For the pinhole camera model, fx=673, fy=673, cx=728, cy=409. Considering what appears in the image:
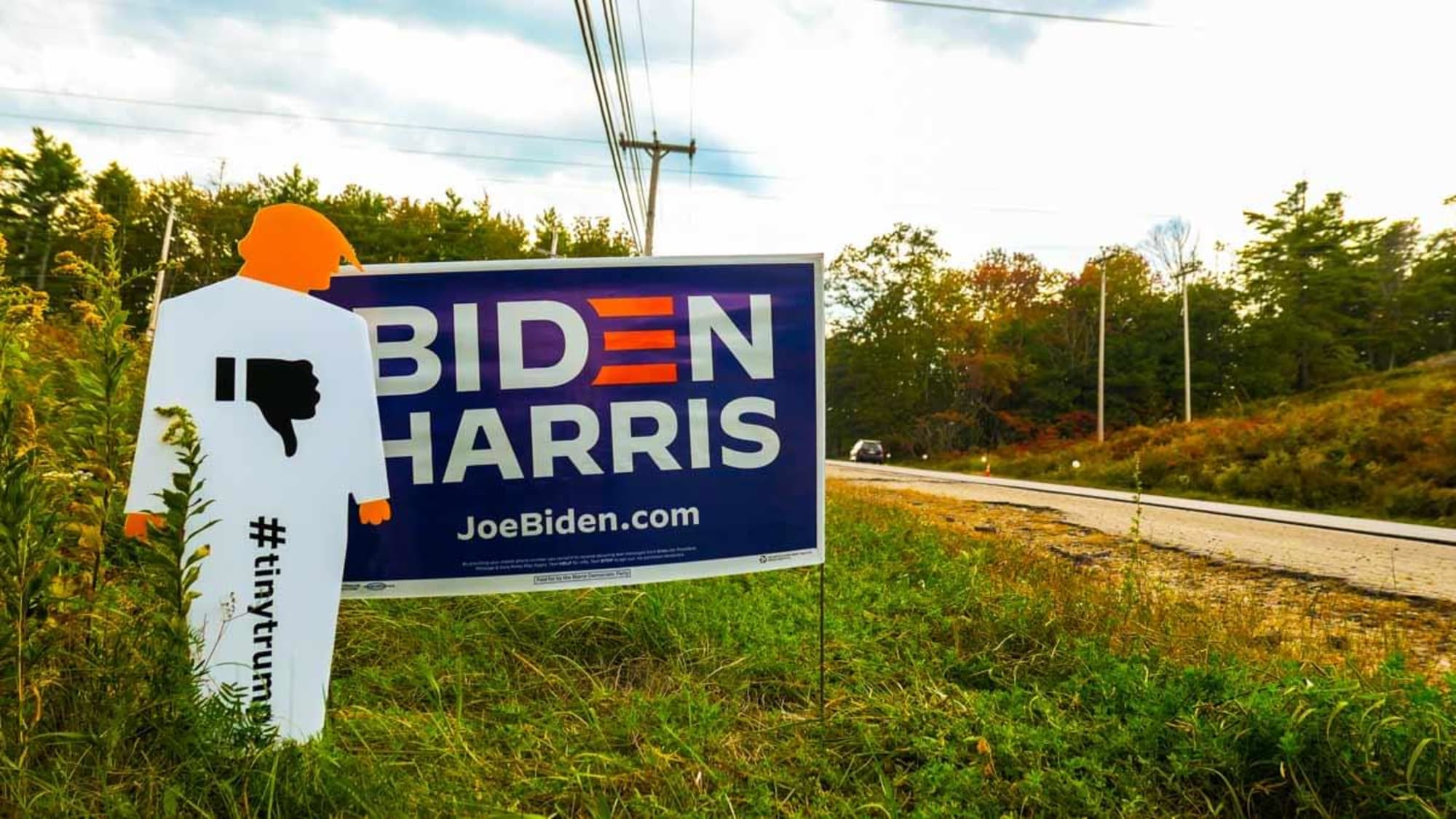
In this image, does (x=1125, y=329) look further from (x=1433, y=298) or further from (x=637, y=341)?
(x=637, y=341)

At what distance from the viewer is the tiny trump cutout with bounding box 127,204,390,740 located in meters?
2.22

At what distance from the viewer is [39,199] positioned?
38.3 m

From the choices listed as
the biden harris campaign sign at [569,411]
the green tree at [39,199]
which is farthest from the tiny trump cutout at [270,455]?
the green tree at [39,199]

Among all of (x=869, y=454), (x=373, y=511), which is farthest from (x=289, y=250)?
(x=869, y=454)

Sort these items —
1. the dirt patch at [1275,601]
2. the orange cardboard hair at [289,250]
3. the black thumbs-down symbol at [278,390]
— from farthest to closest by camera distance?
1. the dirt patch at [1275,601]
2. the orange cardboard hair at [289,250]
3. the black thumbs-down symbol at [278,390]

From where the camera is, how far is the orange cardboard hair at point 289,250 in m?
2.43

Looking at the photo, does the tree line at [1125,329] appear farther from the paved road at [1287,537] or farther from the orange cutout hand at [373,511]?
the orange cutout hand at [373,511]

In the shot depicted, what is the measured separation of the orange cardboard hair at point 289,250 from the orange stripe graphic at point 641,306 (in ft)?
3.47

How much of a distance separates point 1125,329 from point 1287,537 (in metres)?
41.4

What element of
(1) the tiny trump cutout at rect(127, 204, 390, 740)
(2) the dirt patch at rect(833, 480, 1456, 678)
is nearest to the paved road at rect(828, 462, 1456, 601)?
(2) the dirt patch at rect(833, 480, 1456, 678)

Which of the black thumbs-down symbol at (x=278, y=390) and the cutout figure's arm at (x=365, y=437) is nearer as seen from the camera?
the black thumbs-down symbol at (x=278, y=390)

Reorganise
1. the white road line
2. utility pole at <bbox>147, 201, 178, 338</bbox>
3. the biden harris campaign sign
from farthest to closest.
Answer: the white road line, utility pole at <bbox>147, 201, 178, 338</bbox>, the biden harris campaign sign

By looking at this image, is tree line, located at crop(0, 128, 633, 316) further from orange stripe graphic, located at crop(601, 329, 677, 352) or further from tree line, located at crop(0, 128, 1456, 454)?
orange stripe graphic, located at crop(601, 329, 677, 352)

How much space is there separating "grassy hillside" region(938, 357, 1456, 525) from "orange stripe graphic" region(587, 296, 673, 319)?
12929 mm
